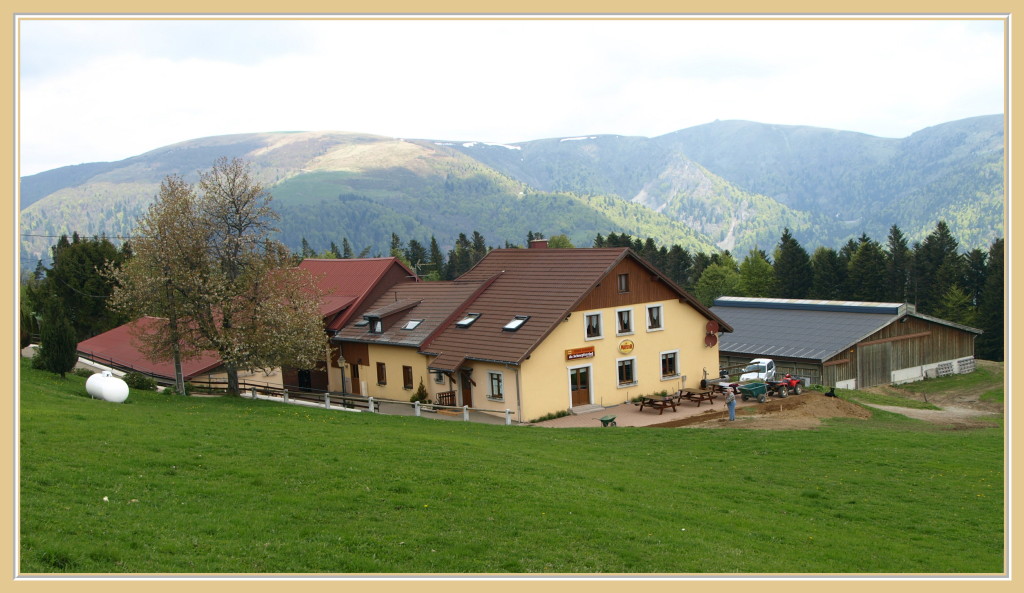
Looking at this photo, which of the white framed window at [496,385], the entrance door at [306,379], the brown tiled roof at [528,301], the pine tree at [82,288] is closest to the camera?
the white framed window at [496,385]

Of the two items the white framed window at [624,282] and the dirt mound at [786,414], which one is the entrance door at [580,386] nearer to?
the white framed window at [624,282]

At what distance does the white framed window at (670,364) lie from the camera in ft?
135

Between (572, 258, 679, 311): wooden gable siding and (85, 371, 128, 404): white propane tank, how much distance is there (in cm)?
1921

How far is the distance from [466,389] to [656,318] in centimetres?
1047

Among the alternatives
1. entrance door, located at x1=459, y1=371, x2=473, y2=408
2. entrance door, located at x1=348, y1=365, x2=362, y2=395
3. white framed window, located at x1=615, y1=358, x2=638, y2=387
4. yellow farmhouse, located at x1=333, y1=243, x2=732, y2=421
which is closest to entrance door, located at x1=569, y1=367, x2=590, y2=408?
yellow farmhouse, located at x1=333, y1=243, x2=732, y2=421

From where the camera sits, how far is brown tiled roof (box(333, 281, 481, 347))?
135 feet

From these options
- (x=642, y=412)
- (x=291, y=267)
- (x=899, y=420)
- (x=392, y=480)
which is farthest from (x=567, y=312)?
(x=392, y=480)

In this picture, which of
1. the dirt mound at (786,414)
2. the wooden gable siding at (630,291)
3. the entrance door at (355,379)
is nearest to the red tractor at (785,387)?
the dirt mound at (786,414)

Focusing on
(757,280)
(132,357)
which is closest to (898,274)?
(757,280)

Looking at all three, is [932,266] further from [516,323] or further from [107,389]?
[107,389]

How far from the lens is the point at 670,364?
41438 millimetres

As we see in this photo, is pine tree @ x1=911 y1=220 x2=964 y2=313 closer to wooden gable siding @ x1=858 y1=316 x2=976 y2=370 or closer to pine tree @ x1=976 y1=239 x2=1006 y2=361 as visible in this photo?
pine tree @ x1=976 y1=239 x2=1006 y2=361

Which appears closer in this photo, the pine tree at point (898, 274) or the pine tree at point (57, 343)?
the pine tree at point (57, 343)

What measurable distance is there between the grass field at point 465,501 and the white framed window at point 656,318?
14986 millimetres
